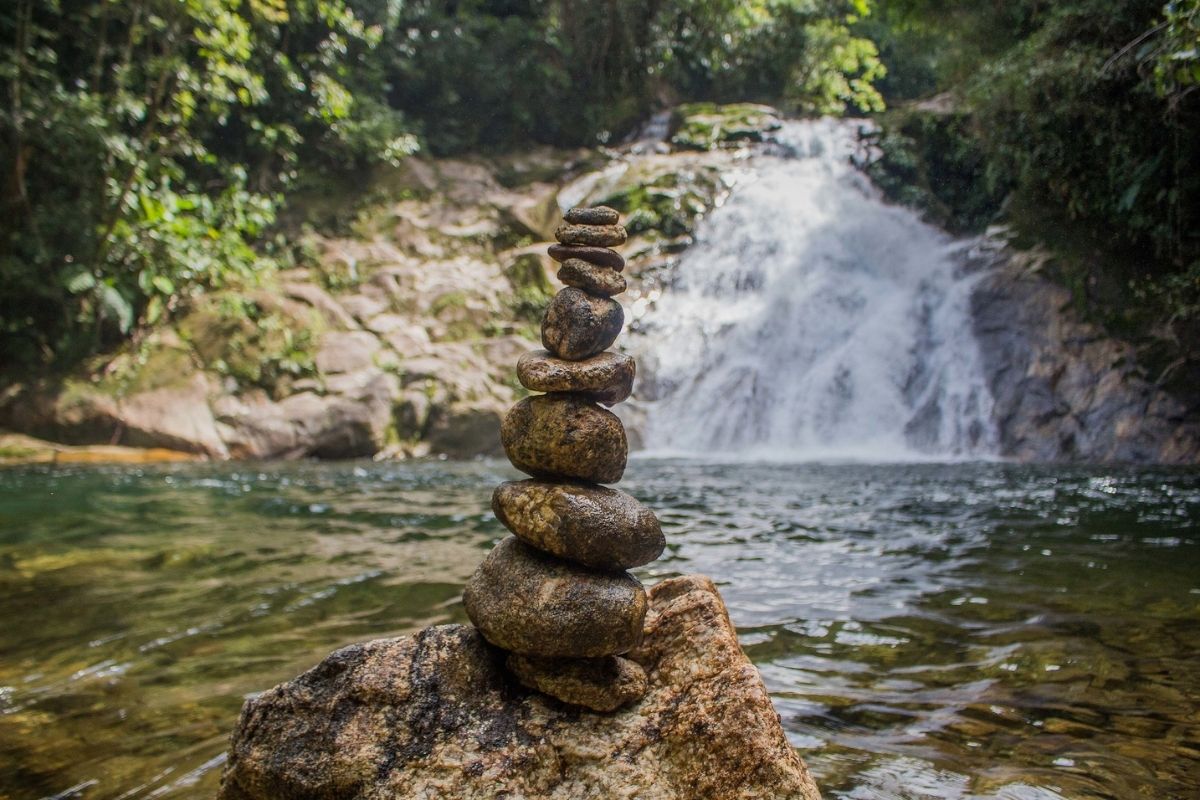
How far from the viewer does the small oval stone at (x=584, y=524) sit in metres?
2.80

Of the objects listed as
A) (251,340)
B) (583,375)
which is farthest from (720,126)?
(583,375)

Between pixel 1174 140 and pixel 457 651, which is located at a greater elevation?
pixel 1174 140

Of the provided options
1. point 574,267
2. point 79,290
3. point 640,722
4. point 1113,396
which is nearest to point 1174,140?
point 1113,396

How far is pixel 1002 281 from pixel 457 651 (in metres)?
15.4

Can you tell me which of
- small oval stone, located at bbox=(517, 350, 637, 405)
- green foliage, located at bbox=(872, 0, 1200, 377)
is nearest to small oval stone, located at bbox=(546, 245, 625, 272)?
small oval stone, located at bbox=(517, 350, 637, 405)

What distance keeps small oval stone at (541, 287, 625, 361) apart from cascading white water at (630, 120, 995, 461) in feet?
40.1

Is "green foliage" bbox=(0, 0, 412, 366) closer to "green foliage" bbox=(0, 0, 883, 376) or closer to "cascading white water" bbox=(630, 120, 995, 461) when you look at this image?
"green foliage" bbox=(0, 0, 883, 376)

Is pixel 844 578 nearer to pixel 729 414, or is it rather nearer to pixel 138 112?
pixel 729 414

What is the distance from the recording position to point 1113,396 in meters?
13.2

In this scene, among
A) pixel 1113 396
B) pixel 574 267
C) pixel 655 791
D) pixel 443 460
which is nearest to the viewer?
pixel 655 791

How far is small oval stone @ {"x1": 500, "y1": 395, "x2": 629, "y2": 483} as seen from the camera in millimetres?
2953

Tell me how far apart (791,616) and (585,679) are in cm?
269

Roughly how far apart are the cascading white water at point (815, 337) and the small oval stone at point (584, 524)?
486 inches

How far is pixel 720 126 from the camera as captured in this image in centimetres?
2341
